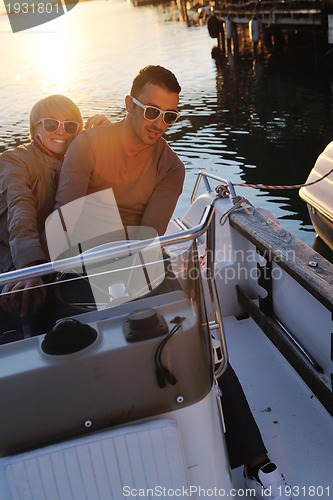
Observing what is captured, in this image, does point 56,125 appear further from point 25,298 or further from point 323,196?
point 323,196

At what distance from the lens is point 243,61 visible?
23.5 meters

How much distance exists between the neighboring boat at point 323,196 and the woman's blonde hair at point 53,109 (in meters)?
3.25

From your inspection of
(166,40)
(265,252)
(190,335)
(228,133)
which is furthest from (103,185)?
(166,40)

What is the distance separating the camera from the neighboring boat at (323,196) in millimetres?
5684

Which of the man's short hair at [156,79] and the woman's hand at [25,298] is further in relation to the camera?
the man's short hair at [156,79]

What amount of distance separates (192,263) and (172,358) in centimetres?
31

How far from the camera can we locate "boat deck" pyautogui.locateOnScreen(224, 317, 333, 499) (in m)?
2.43

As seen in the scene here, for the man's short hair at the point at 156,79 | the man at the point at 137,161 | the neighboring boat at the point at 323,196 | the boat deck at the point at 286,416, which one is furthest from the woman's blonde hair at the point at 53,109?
the neighboring boat at the point at 323,196

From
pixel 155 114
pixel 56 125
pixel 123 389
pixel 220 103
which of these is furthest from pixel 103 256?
pixel 220 103

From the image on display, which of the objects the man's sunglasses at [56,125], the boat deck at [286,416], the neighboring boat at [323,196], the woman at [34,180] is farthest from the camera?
the neighboring boat at [323,196]

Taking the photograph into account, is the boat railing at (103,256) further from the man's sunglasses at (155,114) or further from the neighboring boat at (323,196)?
the neighboring boat at (323,196)

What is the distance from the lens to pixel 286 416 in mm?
2789

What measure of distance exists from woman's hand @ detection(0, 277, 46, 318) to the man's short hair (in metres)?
1.25

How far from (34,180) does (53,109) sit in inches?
14.6
